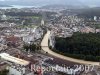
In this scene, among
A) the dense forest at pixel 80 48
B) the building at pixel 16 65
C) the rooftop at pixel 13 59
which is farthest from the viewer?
the dense forest at pixel 80 48

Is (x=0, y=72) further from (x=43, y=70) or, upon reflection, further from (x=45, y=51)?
(x=45, y=51)

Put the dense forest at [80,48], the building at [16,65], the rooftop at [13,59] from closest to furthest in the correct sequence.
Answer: the building at [16,65] → the rooftop at [13,59] → the dense forest at [80,48]

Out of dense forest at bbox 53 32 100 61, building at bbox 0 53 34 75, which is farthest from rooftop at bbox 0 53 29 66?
dense forest at bbox 53 32 100 61

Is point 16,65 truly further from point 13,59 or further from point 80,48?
point 80,48

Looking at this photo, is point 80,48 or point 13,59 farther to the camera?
point 80,48

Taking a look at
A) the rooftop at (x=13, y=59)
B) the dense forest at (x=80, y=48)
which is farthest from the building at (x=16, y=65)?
the dense forest at (x=80, y=48)

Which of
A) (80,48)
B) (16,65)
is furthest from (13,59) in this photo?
(80,48)

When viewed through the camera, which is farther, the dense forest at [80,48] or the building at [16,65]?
the dense forest at [80,48]

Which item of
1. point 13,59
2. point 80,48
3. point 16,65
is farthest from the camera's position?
point 80,48

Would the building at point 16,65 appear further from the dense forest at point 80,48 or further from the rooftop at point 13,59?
the dense forest at point 80,48
